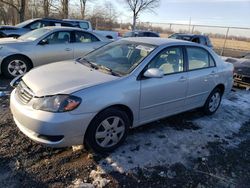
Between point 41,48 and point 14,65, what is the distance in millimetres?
845

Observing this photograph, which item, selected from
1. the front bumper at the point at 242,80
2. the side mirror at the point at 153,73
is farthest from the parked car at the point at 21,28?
the side mirror at the point at 153,73

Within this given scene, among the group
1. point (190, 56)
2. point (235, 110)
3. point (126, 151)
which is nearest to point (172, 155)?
point (126, 151)

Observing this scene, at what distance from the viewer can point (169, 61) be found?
451cm

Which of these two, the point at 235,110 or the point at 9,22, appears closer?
the point at 235,110

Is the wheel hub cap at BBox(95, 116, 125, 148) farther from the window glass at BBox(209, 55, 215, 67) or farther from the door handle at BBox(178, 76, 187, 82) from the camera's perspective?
the window glass at BBox(209, 55, 215, 67)

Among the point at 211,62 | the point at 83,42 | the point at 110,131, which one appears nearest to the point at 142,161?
the point at 110,131

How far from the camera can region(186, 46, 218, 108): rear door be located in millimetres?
4887

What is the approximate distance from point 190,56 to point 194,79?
1.38 feet

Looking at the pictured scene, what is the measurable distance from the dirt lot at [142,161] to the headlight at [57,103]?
742mm

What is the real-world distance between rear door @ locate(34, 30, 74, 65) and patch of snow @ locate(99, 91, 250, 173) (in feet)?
13.2

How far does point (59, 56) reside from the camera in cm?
776

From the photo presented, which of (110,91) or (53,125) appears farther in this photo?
(110,91)

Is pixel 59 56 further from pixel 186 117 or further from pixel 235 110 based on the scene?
pixel 235 110

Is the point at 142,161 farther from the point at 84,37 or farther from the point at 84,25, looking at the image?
the point at 84,25
